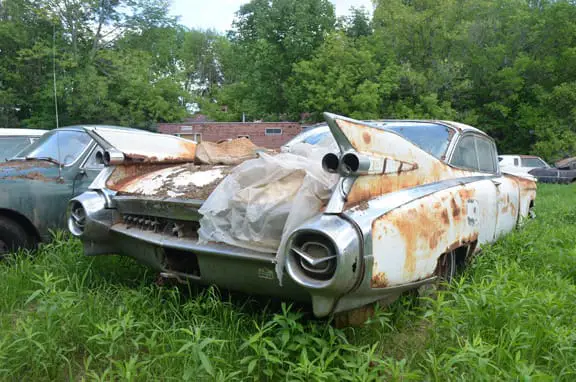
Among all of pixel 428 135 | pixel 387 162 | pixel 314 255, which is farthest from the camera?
pixel 428 135

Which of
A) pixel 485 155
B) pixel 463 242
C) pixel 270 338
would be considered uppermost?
pixel 485 155

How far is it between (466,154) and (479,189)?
1.80 ft

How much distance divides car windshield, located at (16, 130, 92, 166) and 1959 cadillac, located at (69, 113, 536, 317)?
5.08 ft

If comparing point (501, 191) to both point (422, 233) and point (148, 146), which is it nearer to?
point (422, 233)

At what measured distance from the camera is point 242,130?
26719 millimetres

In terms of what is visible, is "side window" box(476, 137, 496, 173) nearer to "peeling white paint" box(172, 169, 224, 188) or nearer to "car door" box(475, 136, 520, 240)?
"car door" box(475, 136, 520, 240)

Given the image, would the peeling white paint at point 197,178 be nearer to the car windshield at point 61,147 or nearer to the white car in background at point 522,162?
the car windshield at point 61,147

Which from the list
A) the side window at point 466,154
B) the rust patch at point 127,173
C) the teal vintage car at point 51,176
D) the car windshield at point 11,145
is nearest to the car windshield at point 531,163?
the side window at point 466,154

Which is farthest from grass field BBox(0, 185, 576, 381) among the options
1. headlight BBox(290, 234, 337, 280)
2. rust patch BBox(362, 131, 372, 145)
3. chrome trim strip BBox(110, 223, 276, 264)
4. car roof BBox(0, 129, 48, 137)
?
car roof BBox(0, 129, 48, 137)

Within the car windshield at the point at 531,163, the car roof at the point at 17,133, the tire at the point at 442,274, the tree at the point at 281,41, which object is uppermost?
the tree at the point at 281,41

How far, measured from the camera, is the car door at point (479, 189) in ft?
11.0

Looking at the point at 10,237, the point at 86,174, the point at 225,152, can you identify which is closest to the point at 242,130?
the point at 86,174

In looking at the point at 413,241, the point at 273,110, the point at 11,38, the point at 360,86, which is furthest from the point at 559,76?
the point at 11,38

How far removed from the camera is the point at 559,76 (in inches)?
977
